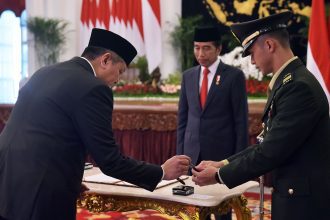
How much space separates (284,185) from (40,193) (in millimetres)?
956

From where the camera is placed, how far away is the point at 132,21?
7.71m

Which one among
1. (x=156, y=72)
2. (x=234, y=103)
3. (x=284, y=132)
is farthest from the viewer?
(x=156, y=72)

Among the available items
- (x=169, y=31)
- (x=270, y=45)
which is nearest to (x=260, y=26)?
(x=270, y=45)

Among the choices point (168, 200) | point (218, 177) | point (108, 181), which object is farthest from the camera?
point (108, 181)

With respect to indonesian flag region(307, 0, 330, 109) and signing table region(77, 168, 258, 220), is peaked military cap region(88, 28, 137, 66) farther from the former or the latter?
indonesian flag region(307, 0, 330, 109)

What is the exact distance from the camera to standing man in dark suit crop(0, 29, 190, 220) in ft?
6.59

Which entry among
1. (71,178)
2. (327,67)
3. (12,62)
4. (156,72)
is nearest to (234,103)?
(71,178)

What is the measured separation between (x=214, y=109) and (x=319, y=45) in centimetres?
230

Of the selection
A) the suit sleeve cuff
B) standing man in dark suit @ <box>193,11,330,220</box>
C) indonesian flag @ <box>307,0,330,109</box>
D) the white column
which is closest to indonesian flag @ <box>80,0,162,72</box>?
the white column

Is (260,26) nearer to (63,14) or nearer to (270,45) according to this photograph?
(270,45)

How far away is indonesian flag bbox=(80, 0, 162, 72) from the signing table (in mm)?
4717

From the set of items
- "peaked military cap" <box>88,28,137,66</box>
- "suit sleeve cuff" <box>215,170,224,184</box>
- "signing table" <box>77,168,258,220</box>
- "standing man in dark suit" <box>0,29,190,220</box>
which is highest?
"peaked military cap" <box>88,28,137,66</box>

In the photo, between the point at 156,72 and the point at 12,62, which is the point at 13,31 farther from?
the point at 156,72

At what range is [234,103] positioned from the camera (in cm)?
355
